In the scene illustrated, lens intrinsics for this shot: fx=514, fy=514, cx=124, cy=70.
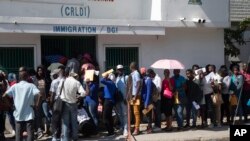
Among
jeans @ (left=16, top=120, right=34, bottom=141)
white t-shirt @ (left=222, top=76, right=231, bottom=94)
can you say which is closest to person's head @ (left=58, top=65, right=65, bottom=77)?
jeans @ (left=16, top=120, right=34, bottom=141)

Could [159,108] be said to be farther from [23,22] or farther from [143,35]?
[23,22]

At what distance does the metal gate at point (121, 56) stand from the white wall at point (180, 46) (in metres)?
0.16

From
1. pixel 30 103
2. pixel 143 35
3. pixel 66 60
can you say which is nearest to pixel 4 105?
pixel 30 103

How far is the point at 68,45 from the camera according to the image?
1427 centimetres

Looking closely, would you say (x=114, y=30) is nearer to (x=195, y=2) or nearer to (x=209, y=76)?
(x=209, y=76)

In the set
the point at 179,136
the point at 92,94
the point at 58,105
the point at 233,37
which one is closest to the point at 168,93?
the point at 179,136

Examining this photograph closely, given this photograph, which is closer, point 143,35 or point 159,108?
point 159,108

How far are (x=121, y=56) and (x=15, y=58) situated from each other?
3158 mm

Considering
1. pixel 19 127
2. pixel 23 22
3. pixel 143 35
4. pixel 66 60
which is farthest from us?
pixel 143 35

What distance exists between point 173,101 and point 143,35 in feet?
8.37

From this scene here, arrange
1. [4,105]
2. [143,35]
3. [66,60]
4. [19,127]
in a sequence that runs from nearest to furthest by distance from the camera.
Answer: [19,127], [4,105], [66,60], [143,35]

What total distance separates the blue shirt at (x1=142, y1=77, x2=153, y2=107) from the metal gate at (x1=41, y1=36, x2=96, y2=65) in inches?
88.5

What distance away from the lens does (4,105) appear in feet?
38.4

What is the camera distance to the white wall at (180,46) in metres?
14.9
